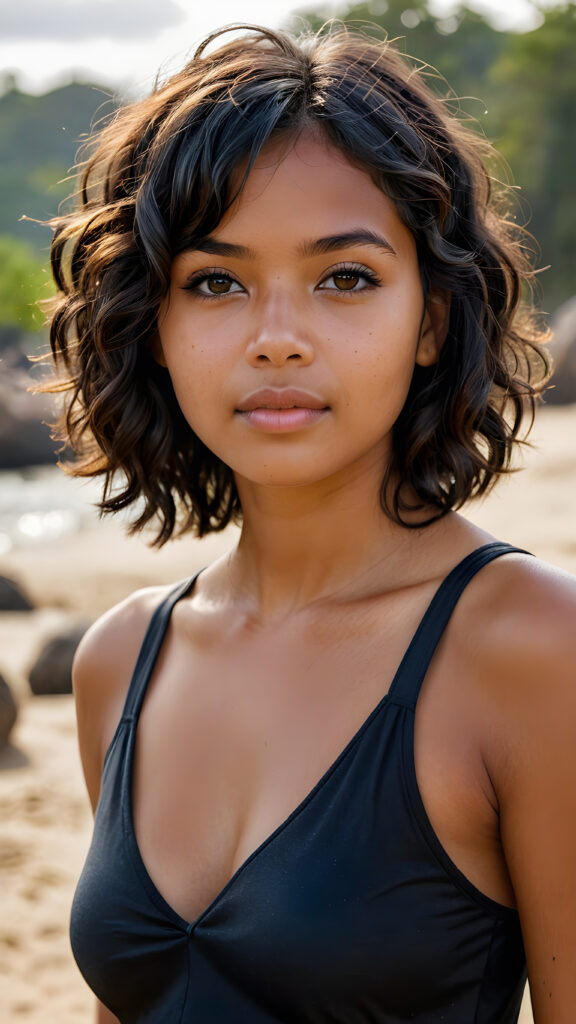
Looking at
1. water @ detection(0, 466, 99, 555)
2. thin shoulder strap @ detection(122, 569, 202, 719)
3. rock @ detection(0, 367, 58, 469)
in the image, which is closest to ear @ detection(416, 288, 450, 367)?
thin shoulder strap @ detection(122, 569, 202, 719)

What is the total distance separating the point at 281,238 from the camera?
1693mm

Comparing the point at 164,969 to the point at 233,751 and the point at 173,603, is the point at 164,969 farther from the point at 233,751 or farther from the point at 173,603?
the point at 173,603

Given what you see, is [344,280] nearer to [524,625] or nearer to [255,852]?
[524,625]

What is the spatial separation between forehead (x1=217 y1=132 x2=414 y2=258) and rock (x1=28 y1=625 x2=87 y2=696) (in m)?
5.00

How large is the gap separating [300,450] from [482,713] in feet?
1.58

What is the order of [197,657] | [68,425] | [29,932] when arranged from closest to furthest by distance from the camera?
[197,657]
[68,425]
[29,932]

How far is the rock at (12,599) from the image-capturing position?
29.5 feet

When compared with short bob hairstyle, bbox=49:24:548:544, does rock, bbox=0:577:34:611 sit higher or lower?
lower

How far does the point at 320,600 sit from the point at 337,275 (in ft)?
1.84

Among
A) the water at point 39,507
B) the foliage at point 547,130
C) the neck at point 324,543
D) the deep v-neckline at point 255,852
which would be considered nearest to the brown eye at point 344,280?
the neck at point 324,543

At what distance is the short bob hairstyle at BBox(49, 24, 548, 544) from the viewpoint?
1.78 meters

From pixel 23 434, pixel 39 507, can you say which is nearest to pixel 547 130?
pixel 23 434

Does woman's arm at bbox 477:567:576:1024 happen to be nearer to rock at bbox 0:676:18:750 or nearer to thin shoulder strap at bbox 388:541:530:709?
thin shoulder strap at bbox 388:541:530:709

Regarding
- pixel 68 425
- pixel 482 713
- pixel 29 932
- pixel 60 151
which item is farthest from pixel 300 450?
pixel 60 151
